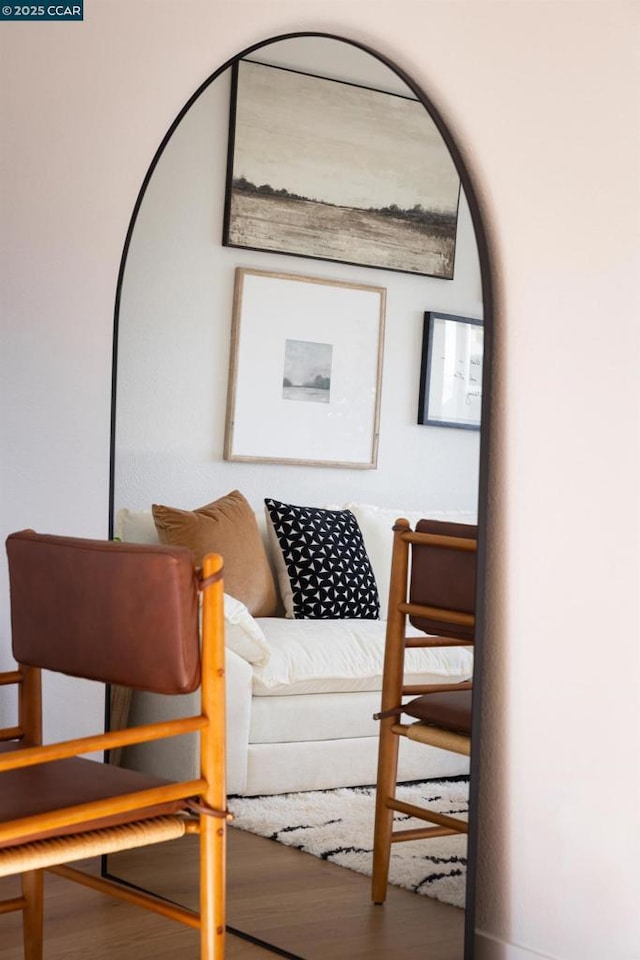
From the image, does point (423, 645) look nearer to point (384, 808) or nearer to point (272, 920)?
point (384, 808)

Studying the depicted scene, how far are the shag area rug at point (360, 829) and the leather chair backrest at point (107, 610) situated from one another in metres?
0.62

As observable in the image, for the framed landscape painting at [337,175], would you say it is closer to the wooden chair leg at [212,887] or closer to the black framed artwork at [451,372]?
the black framed artwork at [451,372]

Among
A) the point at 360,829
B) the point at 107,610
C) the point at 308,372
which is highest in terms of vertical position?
the point at 308,372

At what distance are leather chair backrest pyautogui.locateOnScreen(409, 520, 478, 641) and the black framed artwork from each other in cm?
19

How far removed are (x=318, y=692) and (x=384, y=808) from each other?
271 mm

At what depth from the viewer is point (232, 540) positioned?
2484mm

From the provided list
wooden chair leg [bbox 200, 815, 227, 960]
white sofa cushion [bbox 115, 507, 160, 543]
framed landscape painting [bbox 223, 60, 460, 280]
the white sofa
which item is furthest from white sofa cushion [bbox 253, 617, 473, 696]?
framed landscape painting [bbox 223, 60, 460, 280]

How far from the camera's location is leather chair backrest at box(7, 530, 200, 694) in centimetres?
167

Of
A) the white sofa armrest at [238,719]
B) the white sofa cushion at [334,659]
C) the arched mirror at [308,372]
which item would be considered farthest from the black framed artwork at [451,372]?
the white sofa armrest at [238,719]

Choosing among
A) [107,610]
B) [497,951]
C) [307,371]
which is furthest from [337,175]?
[497,951]

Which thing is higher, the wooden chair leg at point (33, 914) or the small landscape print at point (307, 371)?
the small landscape print at point (307, 371)

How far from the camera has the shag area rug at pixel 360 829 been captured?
81.4 inches

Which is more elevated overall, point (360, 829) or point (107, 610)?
point (107, 610)

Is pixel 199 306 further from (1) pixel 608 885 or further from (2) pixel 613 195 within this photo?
(1) pixel 608 885
